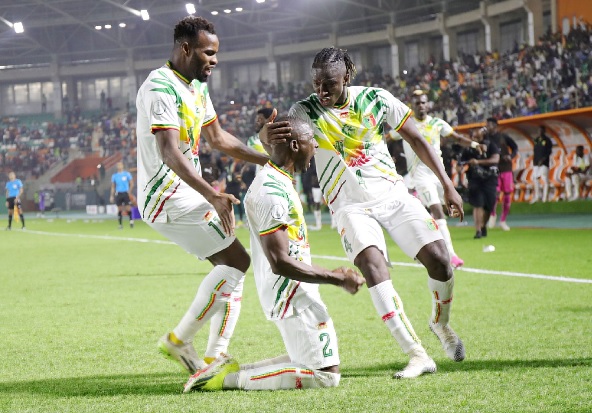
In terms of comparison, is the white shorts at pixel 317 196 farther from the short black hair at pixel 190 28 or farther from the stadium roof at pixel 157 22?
the stadium roof at pixel 157 22

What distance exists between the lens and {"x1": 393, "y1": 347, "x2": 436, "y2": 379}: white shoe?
5184 mm

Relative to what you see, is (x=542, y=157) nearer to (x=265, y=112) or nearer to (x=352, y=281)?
(x=265, y=112)

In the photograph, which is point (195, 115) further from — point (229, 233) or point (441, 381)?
point (441, 381)

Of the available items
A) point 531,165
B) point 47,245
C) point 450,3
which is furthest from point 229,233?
point 450,3

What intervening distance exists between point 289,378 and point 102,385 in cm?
115

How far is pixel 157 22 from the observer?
2299 inches

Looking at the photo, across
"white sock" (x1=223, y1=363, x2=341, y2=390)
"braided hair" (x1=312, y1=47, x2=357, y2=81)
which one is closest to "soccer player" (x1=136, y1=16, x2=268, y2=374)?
"white sock" (x1=223, y1=363, x2=341, y2=390)

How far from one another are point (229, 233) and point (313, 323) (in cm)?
78

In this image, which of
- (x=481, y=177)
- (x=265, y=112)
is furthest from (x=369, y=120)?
(x=481, y=177)

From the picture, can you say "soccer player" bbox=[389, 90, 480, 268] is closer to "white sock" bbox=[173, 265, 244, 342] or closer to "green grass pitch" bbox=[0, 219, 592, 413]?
"green grass pitch" bbox=[0, 219, 592, 413]

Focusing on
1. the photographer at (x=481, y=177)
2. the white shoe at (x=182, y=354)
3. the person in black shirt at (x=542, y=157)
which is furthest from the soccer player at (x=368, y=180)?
the person in black shirt at (x=542, y=157)

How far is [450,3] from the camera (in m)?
49.2

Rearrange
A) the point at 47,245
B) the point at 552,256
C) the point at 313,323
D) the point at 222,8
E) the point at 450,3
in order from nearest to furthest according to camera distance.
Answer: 1. the point at 313,323
2. the point at 552,256
3. the point at 47,245
4. the point at 450,3
5. the point at 222,8

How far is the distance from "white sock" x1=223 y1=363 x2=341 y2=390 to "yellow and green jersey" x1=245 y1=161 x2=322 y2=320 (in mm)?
288
